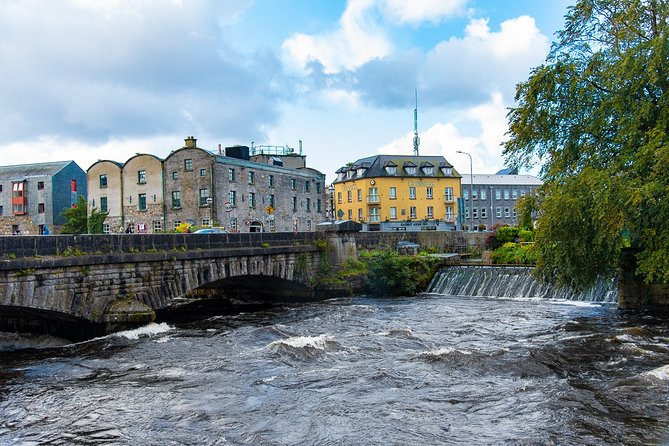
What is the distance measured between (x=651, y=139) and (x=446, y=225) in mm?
44802

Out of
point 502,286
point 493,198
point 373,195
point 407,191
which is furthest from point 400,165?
point 502,286

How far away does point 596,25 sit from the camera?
21828 millimetres

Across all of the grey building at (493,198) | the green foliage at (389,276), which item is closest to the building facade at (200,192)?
the green foliage at (389,276)

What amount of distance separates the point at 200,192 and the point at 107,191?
1092 centimetres

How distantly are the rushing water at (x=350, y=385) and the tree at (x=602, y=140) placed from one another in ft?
8.29

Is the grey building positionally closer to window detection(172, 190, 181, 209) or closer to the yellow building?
the yellow building

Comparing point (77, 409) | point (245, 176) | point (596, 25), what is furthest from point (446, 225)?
point (77, 409)

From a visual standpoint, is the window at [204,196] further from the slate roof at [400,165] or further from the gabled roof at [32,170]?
the gabled roof at [32,170]

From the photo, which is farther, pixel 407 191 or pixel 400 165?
pixel 400 165

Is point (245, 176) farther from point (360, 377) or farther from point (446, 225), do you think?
point (360, 377)

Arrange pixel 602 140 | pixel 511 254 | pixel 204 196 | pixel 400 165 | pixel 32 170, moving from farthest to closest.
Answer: pixel 32 170
pixel 400 165
pixel 204 196
pixel 511 254
pixel 602 140

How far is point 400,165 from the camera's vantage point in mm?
65938

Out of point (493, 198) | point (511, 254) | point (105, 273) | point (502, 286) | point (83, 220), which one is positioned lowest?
point (502, 286)

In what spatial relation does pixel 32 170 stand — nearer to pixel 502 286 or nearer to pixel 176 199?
pixel 176 199
